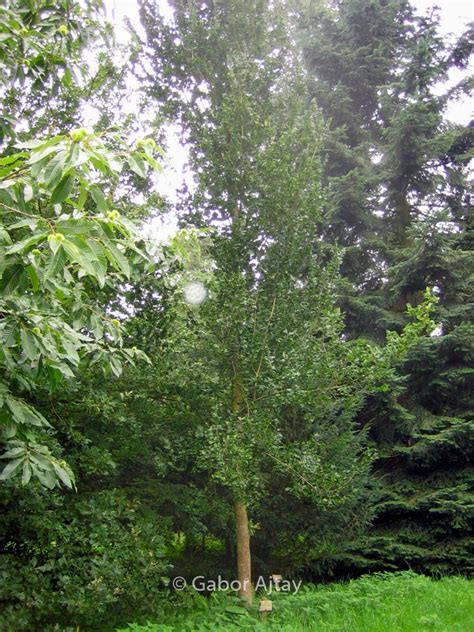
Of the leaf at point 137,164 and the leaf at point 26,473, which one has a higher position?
the leaf at point 137,164

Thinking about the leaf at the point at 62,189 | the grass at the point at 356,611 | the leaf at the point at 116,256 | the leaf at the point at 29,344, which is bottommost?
the grass at the point at 356,611

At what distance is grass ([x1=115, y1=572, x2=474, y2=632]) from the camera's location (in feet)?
15.4

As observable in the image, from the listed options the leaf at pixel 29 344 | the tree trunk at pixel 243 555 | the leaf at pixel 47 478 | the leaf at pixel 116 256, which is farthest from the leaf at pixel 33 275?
the tree trunk at pixel 243 555

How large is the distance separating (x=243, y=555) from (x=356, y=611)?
4.58 ft

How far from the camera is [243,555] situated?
621 cm

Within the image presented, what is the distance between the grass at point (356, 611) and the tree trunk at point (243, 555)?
16cm

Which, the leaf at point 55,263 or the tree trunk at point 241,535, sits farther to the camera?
the tree trunk at point 241,535

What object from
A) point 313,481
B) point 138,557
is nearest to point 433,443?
point 313,481

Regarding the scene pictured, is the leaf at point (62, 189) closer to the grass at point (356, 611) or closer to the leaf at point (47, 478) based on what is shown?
the leaf at point (47, 478)

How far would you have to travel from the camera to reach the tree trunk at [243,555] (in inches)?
240

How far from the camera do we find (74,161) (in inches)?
67.8

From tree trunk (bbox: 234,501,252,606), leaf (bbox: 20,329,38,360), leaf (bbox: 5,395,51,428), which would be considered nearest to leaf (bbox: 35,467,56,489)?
→ leaf (bbox: 5,395,51,428)
